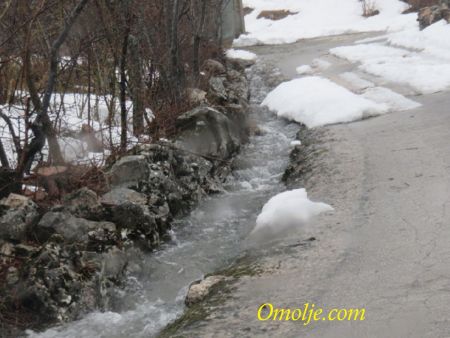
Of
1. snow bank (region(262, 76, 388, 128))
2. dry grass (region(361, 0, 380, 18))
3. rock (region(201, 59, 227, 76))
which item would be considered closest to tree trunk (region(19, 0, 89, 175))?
snow bank (region(262, 76, 388, 128))

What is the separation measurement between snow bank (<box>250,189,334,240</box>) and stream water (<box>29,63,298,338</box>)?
10.2 inches

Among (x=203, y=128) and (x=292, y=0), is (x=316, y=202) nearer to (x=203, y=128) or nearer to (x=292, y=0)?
(x=203, y=128)

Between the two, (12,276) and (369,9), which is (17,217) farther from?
(369,9)

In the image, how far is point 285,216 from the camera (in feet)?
16.7

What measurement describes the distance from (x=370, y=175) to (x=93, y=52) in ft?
13.5

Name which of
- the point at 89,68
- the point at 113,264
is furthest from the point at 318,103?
the point at 113,264

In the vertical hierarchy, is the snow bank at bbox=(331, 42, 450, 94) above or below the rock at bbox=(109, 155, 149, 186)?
above

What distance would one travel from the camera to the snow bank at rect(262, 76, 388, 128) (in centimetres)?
854

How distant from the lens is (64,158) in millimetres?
6250

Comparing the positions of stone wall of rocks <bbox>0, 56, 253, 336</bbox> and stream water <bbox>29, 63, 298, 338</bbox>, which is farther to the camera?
stone wall of rocks <bbox>0, 56, 253, 336</bbox>

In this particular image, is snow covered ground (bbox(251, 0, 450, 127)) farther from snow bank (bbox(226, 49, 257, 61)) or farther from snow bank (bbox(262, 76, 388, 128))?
snow bank (bbox(226, 49, 257, 61))

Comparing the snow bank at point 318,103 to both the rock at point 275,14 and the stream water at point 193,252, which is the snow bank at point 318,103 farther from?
the rock at point 275,14

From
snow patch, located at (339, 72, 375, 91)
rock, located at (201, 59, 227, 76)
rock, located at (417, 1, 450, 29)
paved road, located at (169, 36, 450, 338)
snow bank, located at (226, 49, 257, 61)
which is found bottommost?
paved road, located at (169, 36, 450, 338)

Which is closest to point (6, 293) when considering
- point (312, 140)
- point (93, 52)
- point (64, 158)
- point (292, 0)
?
point (64, 158)
